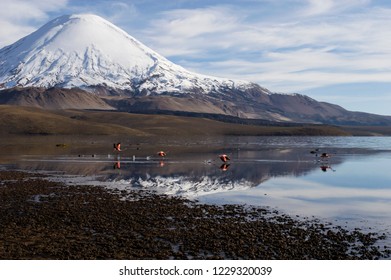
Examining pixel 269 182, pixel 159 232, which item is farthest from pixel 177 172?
pixel 159 232

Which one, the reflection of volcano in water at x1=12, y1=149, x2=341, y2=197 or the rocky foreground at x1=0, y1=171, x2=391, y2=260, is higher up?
the reflection of volcano in water at x1=12, y1=149, x2=341, y2=197

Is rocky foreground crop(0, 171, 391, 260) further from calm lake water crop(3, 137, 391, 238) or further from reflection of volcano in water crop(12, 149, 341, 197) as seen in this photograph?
reflection of volcano in water crop(12, 149, 341, 197)

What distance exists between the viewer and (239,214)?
32594 mm

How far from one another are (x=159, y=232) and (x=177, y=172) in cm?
3101

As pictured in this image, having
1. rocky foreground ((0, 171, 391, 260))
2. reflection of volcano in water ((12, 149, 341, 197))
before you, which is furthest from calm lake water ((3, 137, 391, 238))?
rocky foreground ((0, 171, 391, 260))

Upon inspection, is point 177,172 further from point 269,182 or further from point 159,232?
point 159,232

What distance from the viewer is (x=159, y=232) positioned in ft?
89.0

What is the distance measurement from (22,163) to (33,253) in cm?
4707

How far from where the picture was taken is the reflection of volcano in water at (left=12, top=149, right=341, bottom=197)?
152ft

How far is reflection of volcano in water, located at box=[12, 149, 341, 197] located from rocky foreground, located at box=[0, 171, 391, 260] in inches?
340

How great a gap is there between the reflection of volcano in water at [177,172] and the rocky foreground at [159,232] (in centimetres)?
863

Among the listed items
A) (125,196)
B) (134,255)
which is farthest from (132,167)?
(134,255)

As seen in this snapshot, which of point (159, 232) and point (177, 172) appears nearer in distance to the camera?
point (159, 232)

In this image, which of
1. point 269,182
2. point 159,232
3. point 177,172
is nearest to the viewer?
point 159,232
